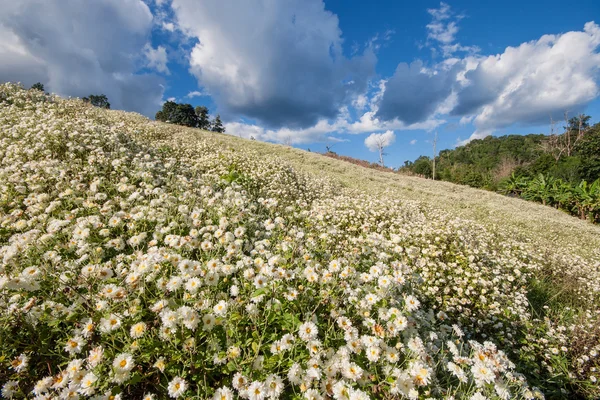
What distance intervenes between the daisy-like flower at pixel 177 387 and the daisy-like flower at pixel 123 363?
30cm

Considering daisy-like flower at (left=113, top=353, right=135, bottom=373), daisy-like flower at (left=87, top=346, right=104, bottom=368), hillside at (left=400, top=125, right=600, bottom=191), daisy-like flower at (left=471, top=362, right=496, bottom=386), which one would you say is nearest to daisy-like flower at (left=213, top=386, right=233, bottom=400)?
daisy-like flower at (left=113, top=353, right=135, bottom=373)

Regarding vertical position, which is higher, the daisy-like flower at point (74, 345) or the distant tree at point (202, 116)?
the distant tree at point (202, 116)

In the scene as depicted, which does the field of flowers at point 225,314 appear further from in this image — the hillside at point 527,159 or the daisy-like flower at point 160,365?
the hillside at point 527,159

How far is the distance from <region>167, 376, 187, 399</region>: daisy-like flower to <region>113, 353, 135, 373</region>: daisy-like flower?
0.30m

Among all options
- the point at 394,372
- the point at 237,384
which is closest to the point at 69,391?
the point at 237,384

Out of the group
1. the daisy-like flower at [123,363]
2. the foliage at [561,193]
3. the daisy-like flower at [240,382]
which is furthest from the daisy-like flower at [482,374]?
the foliage at [561,193]

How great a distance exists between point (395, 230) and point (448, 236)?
1.23m

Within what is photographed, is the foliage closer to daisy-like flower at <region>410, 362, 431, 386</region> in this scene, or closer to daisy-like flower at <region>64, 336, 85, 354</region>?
daisy-like flower at <region>410, 362, 431, 386</region>

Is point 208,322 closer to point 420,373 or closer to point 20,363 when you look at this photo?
point 20,363

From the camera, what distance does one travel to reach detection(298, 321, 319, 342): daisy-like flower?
2029 mm

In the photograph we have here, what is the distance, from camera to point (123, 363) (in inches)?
70.4

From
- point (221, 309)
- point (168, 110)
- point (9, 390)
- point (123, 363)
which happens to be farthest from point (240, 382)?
point (168, 110)

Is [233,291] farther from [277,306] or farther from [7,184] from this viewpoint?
[7,184]

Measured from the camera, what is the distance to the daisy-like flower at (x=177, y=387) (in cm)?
169
